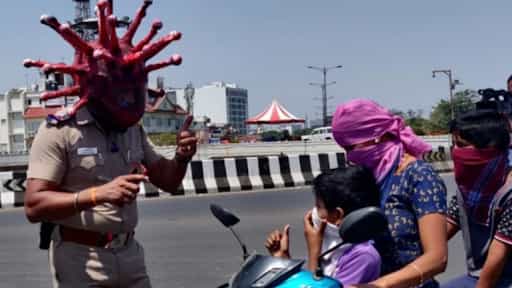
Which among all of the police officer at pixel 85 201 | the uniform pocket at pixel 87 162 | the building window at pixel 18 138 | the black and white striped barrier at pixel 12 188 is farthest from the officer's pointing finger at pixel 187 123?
the building window at pixel 18 138

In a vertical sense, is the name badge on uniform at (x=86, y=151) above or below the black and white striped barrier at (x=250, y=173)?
above

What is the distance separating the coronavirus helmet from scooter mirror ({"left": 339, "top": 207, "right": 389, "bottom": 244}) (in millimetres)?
1336

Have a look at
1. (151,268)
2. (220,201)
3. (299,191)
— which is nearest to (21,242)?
(151,268)

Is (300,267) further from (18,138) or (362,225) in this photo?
(18,138)

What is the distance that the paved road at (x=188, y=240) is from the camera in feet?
22.7

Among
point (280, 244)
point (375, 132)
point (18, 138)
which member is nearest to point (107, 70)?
point (280, 244)

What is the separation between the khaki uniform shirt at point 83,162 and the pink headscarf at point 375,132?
1.04 metres

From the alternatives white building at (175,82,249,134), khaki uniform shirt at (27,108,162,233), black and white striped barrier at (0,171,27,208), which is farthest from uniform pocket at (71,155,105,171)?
white building at (175,82,249,134)

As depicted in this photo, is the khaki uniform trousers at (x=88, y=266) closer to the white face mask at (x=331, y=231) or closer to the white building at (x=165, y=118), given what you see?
the white face mask at (x=331, y=231)

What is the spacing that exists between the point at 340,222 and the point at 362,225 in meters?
0.43

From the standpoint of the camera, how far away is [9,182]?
44.9 ft

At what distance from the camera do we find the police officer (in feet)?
9.86

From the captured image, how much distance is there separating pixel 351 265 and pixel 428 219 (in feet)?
1.06

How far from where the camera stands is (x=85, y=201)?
291 cm
